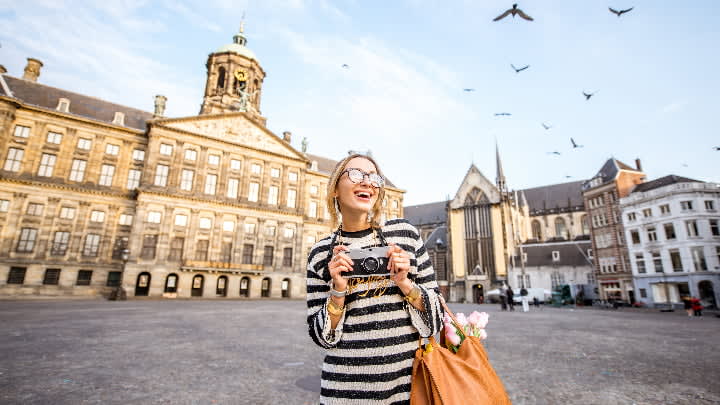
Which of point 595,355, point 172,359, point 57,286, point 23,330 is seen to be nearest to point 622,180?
point 595,355

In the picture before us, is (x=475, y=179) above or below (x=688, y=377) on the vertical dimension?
above

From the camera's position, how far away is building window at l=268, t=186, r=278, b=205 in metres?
39.2

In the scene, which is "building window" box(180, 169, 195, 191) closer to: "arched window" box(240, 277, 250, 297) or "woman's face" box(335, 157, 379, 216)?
"arched window" box(240, 277, 250, 297)

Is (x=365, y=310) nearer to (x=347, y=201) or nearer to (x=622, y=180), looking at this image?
(x=347, y=201)

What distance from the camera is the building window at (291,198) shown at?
133 feet

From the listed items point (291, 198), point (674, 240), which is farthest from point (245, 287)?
point (674, 240)

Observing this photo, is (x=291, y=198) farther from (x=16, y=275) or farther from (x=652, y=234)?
(x=652, y=234)

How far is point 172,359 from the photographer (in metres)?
6.42

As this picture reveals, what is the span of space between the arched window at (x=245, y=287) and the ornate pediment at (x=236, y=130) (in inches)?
615

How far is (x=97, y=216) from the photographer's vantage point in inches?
1241

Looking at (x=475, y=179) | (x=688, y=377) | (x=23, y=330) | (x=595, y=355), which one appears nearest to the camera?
(x=688, y=377)

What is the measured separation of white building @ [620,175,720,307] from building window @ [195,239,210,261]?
Result: 150 feet

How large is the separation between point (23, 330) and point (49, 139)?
31224 millimetres

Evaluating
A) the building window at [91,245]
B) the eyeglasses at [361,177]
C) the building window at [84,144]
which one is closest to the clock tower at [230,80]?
the building window at [84,144]
